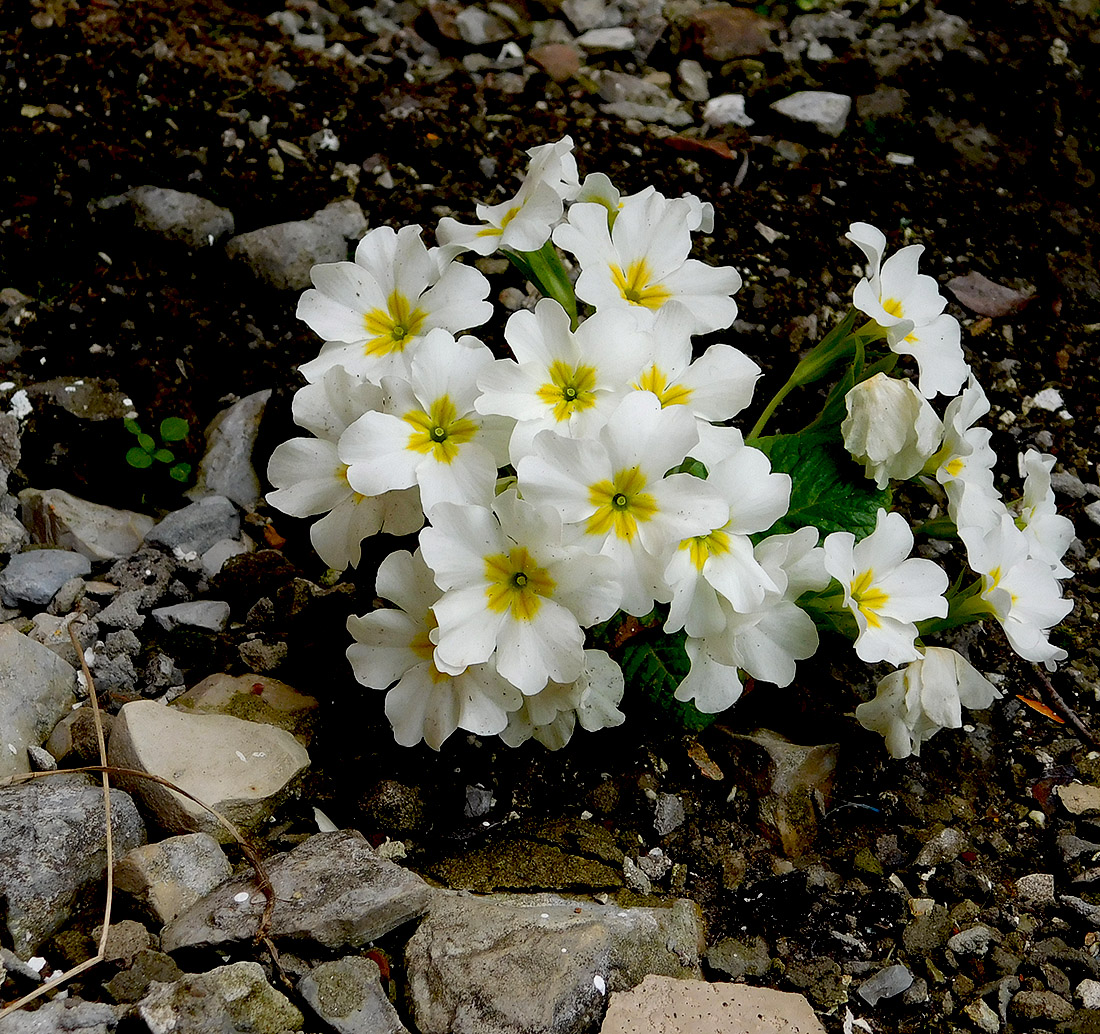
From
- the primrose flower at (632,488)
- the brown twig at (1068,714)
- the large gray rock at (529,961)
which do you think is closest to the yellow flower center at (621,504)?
the primrose flower at (632,488)

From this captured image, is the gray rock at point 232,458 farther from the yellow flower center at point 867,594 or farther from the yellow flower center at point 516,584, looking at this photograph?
the yellow flower center at point 867,594

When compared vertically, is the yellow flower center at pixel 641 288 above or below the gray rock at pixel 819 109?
above

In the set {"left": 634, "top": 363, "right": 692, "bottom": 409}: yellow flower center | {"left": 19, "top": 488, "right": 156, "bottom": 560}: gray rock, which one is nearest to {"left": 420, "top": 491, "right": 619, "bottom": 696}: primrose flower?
{"left": 634, "top": 363, "right": 692, "bottom": 409}: yellow flower center

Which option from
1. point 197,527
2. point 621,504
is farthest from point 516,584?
point 197,527

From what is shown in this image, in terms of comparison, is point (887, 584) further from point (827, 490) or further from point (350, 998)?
point (350, 998)

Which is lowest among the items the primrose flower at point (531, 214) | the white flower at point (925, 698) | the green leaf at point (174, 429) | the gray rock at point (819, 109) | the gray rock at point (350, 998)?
the green leaf at point (174, 429)

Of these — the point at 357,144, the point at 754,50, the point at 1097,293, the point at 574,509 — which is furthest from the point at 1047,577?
the point at 754,50
